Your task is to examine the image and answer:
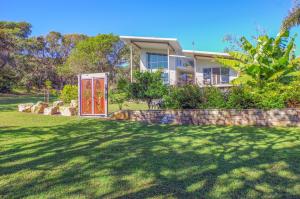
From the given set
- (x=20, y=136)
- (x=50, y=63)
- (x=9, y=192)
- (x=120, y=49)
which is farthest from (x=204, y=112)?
(x=50, y=63)

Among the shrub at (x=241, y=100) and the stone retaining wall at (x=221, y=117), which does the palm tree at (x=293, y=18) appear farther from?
the stone retaining wall at (x=221, y=117)

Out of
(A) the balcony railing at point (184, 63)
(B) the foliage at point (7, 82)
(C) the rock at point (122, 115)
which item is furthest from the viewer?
(B) the foliage at point (7, 82)

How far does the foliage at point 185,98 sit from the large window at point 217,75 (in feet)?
50.3

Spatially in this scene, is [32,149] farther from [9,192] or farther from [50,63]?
[50,63]

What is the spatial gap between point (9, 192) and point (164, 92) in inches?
365

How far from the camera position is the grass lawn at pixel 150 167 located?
3.18 meters

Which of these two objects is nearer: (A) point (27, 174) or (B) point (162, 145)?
(A) point (27, 174)

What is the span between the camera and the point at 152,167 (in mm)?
4148

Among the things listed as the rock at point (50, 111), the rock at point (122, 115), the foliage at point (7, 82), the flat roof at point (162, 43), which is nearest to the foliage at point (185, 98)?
the rock at point (122, 115)

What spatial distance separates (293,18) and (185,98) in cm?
904

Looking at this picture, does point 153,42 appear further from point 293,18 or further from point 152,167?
point 152,167

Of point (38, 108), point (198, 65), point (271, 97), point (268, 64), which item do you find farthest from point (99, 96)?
point (198, 65)

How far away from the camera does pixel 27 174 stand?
382 centimetres

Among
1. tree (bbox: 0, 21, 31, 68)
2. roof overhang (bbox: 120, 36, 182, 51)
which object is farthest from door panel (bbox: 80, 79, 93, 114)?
tree (bbox: 0, 21, 31, 68)
